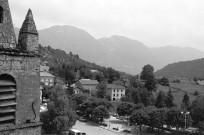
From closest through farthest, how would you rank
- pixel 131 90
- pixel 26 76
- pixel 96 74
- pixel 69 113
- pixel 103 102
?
1. pixel 26 76
2. pixel 69 113
3. pixel 103 102
4. pixel 131 90
5. pixel 96 74

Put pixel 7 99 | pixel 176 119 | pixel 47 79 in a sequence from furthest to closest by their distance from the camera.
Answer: pixel 47 79 < pixel 176 119 < pixel 7 99

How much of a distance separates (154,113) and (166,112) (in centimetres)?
320

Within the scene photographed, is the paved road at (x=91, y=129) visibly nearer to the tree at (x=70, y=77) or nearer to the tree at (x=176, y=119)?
the tree at (x=176, y=119)

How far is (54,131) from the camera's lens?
49.7m

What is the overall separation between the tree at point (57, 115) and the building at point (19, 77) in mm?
39115

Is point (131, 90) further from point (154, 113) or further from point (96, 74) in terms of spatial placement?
point (154, 113)

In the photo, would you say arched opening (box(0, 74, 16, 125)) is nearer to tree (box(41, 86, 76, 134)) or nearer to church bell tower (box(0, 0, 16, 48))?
church bell tower (box(0, 0, 16, 48))

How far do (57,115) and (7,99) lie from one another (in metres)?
40.6

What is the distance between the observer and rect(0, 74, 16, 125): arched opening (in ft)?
26.2

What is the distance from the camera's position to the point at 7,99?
8.09 meters

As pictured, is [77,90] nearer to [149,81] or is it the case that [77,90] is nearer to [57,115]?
[149,81]

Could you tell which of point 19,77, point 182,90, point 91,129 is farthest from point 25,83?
point 182,90

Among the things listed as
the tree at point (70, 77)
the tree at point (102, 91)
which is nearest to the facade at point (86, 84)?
the tree at point (70, 77)

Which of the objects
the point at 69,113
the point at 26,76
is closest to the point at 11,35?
the point at 26,76
